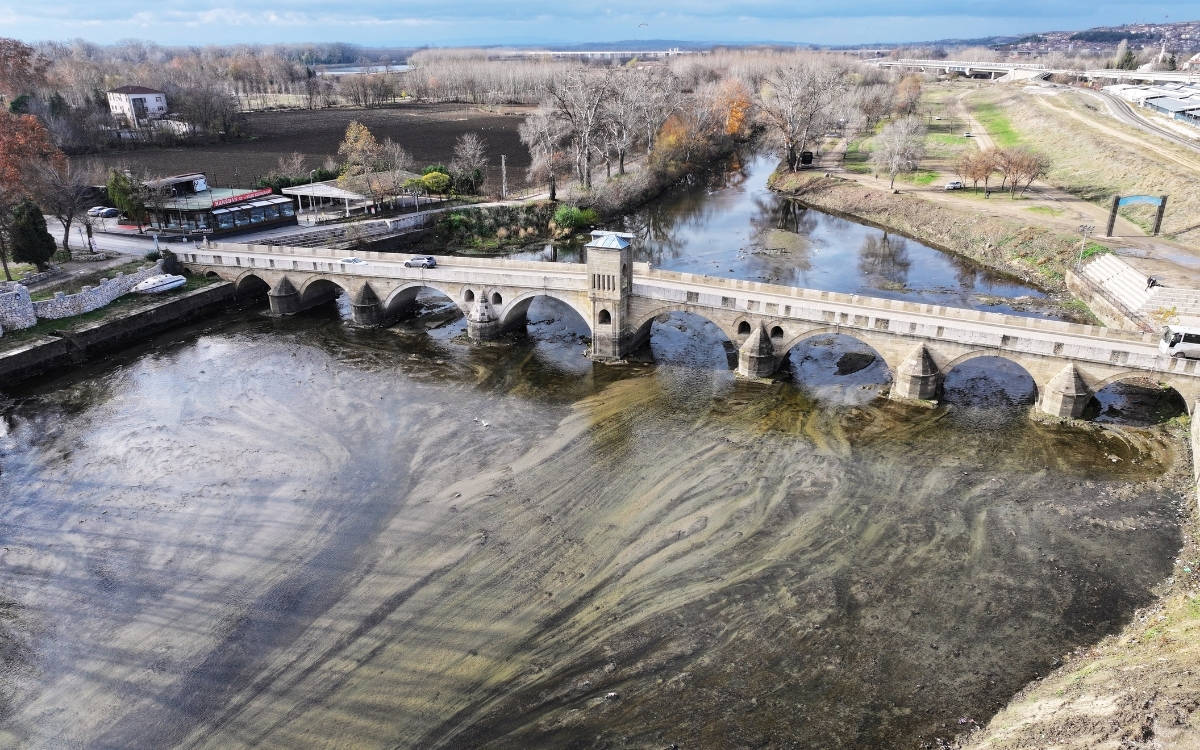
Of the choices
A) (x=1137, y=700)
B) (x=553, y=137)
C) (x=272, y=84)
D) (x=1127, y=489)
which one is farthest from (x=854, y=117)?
(x=272, y=84)

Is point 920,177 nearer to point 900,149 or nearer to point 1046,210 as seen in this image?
point 900,149

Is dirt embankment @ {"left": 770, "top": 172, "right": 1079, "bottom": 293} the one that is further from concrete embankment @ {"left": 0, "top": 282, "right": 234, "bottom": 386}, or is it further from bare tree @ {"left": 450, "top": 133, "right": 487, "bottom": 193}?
concrete embankment @ {"left": 0, "top": 282, "right": 234, "bottom": 386}

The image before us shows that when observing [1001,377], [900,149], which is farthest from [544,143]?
[1001,377]

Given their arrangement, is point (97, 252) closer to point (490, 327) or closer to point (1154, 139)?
point (490, 327)

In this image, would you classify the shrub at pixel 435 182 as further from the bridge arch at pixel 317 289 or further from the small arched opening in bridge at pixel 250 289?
the small arched opening in bridge at pixel 250 289

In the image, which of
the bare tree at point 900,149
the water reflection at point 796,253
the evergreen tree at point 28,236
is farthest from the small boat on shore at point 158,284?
the bare tree at point 900,149

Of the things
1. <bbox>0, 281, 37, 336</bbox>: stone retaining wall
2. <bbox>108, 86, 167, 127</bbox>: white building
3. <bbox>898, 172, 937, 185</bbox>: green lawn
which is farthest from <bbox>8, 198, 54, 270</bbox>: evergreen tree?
<bbox>898, 172, 937, 185</bbox>: green lawn
